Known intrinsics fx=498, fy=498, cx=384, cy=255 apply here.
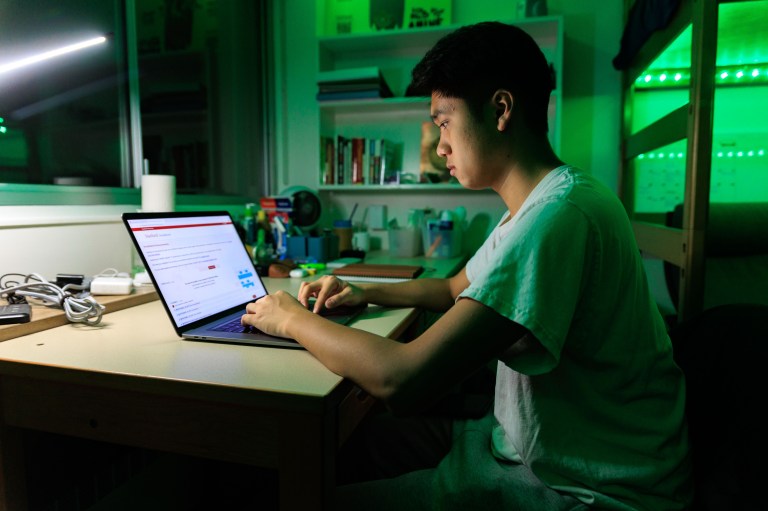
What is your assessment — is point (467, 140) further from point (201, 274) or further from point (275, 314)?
point (201, 274)

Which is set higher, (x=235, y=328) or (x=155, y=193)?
(x=155, y=193)

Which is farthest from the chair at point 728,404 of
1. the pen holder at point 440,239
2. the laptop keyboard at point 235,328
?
the pen holder at point 440,239

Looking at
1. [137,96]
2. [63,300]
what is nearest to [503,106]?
[63,300]

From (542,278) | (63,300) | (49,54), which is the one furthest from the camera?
(49,54)

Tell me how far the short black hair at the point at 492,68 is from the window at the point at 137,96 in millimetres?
1253

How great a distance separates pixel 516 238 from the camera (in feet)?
2.19

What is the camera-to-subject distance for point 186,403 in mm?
705

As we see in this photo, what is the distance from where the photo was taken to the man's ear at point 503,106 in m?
0.81

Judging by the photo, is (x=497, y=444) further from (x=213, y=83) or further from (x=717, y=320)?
(x=213, y=83)

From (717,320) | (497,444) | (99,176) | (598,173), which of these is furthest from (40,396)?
(598,173)

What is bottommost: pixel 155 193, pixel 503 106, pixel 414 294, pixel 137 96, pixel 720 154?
pixel 414 294

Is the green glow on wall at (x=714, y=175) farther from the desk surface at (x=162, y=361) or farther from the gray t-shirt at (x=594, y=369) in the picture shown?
the desk surface at (x=162, y=361)

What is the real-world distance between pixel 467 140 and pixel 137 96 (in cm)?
155

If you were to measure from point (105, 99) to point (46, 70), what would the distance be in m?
0.23
